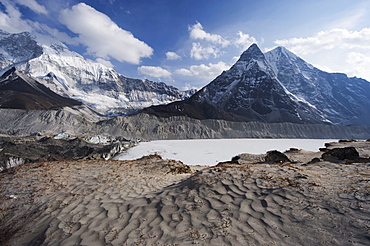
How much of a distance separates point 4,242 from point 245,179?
5548 millimetres

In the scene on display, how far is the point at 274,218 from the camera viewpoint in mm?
3393

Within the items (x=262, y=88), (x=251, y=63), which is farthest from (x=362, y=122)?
(x=251, y=63)

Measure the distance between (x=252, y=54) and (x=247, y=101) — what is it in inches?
2385

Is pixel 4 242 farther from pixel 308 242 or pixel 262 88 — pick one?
pixel 262 88


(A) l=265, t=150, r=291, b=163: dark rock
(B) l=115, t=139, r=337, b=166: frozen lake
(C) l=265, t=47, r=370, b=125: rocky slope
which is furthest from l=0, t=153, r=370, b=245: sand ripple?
(C) l=265, t=47, r=370, b=125: rocky slope

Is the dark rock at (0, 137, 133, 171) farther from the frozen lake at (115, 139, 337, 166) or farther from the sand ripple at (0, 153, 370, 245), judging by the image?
the sand ripple at (0, 153, 370, 245)

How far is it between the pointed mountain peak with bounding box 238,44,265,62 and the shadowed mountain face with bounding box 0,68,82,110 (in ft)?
420

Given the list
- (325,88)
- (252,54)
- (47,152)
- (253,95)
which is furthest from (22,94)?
(325,88)

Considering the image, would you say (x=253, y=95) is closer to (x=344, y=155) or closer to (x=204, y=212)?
(x=344, y=155)

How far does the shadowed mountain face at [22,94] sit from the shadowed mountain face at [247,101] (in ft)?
158

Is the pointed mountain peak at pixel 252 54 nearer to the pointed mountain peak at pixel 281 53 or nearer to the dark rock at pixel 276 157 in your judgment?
the pointed mountain peak at pixel 281 53

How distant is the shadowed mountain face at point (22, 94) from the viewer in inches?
2800

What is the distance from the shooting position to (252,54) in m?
149

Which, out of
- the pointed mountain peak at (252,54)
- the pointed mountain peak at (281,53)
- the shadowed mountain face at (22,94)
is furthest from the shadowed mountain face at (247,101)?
the pointed mountain peak at (281,53)
